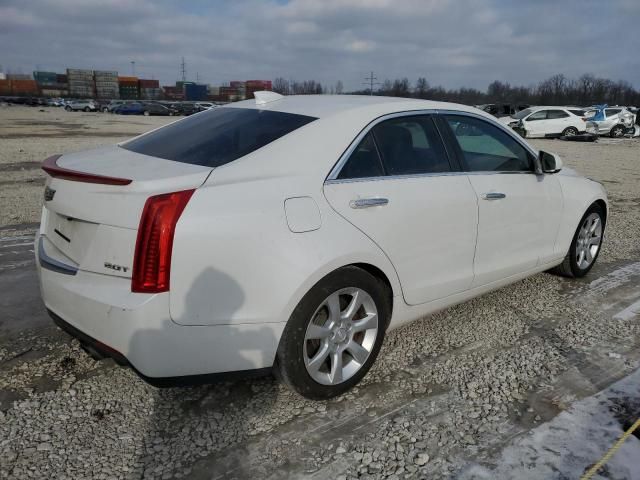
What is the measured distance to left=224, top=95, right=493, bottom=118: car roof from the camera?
3174 millimetres

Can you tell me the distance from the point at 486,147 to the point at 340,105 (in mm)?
1300

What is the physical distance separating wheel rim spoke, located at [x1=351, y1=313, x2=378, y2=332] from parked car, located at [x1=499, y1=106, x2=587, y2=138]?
23790 millimetres

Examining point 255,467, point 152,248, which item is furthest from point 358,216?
point 255,467

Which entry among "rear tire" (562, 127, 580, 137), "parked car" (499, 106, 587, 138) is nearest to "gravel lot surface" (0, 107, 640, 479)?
"parked car" (499, 106, 587, 138)

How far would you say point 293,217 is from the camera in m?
2.58

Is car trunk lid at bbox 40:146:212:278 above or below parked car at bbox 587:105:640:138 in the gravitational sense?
above

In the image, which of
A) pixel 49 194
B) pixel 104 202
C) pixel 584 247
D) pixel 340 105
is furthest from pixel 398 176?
pixel 584 247

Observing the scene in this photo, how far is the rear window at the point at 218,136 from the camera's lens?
2.83m

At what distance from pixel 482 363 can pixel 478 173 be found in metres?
1.28

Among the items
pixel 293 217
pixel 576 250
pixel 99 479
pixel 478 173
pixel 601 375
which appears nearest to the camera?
→ pixel 99 479

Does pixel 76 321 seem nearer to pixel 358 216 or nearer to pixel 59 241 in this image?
pixel 59 241

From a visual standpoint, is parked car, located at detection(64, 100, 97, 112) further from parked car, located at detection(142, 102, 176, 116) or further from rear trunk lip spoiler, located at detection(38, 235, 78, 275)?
rear trunk lip spoiler, located at detection(38, 235, 78, 275)

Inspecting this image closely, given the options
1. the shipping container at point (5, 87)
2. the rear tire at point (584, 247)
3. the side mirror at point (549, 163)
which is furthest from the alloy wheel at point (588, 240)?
the shipping container at point (5, 87)

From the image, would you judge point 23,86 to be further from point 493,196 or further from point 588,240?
point 493,196
